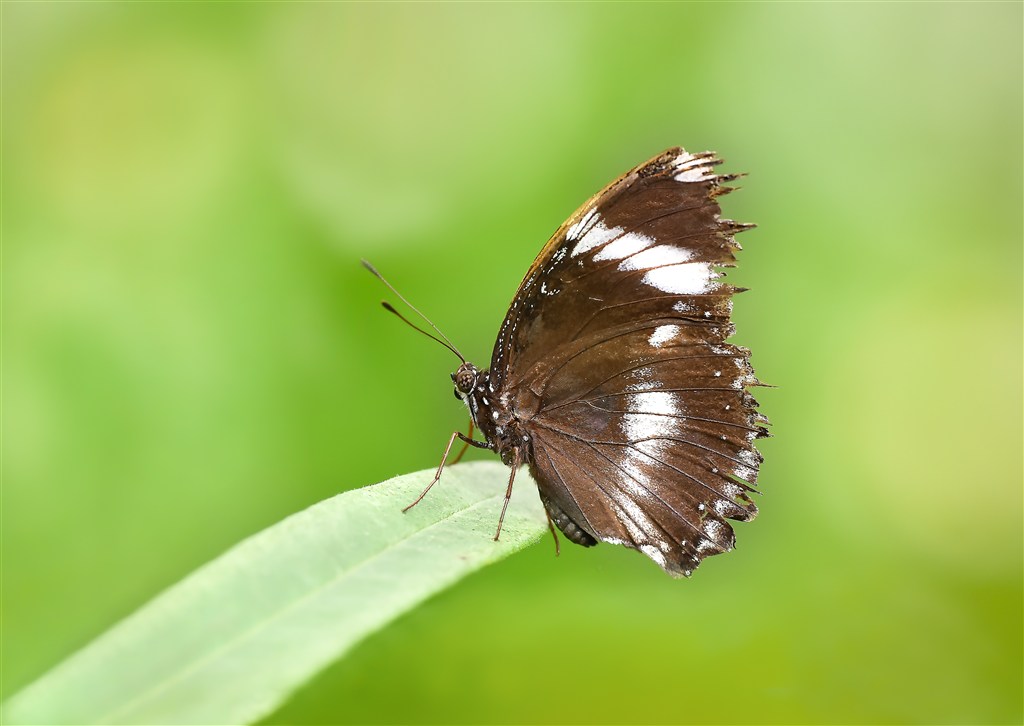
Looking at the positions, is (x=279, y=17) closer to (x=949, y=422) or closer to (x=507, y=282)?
(x=507, y=282)

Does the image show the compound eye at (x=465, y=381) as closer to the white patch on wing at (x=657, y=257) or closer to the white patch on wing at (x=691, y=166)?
the white patch on wing at (x=657, y=257)

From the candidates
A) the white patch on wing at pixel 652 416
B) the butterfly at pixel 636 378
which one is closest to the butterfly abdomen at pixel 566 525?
the butterfly at pixel 636 378

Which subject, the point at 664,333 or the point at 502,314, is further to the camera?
the point at 502,314

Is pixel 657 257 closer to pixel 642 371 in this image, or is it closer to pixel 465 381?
pixel 642 371

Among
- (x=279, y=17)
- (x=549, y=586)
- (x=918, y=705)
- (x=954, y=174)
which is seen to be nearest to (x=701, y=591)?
(x=549, y=586)

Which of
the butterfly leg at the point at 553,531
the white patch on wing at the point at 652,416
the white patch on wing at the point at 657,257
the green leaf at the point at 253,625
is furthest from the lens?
the white patch on wing at the point at 652,416

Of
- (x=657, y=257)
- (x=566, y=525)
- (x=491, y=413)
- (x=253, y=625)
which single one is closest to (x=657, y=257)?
(x=657, y=257)

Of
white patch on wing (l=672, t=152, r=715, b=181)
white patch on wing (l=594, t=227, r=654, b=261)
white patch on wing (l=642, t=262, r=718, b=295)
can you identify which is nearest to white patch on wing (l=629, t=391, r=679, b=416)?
white patch on wing (l=642, t=262, r=718, b=295)
